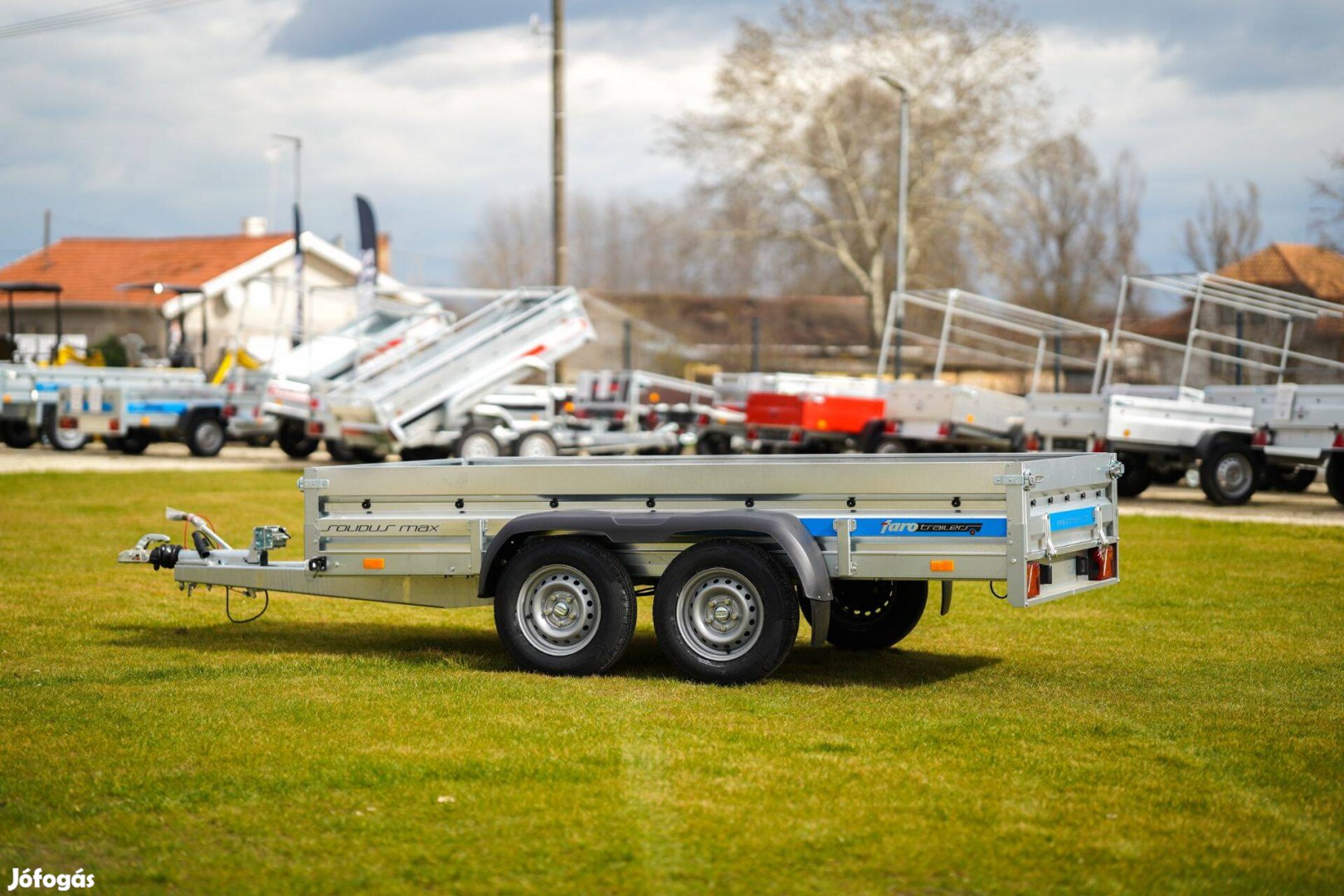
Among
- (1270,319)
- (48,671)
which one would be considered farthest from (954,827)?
(1270,319)

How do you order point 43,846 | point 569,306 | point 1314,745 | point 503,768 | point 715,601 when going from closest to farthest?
1. point 43,846
2. point 503,768
3. point 1314,745
4. point 715,601
5. point 569,306

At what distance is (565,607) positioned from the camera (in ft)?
27.0

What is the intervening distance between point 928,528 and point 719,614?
3.82 feet

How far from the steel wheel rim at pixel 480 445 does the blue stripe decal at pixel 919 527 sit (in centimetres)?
1687

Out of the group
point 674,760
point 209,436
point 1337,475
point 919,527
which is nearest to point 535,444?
point 209,436

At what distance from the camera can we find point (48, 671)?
837 cm

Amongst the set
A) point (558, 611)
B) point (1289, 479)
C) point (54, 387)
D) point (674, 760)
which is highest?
point (54, 387)

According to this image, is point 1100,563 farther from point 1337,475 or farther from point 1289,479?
point 1289,479

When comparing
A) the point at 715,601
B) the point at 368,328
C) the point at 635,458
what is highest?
the point at 368,328

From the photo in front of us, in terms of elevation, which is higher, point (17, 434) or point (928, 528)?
point (17, 434)

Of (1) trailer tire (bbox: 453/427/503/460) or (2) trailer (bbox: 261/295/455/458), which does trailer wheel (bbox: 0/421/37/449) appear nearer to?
(2) trailer (bbox: 261/295/455/458)

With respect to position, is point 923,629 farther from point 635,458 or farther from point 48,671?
point 48,671

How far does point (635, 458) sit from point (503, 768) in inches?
108

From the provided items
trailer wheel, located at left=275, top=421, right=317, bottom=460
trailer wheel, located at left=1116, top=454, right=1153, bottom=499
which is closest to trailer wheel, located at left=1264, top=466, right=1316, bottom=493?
trailer wheel, located at left=1116, top=454, right=1153, bottom=499
